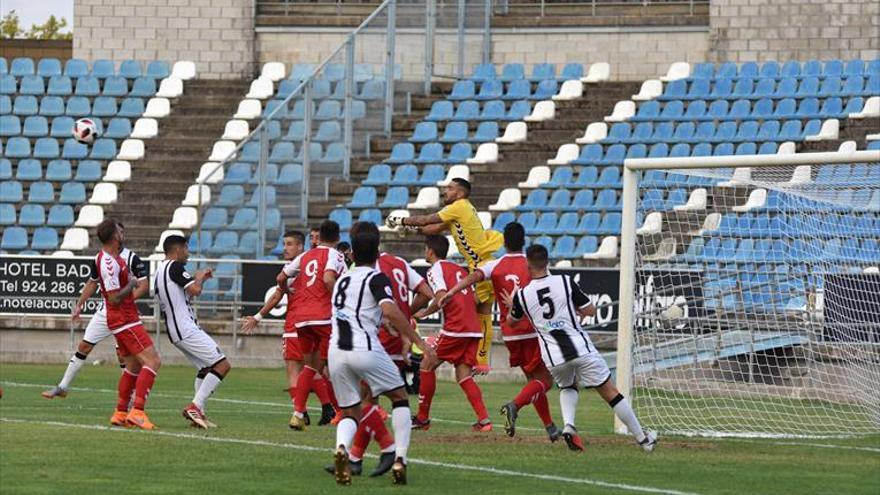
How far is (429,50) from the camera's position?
1361 inches

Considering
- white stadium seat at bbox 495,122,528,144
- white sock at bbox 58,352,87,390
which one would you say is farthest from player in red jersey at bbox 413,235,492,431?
white stadium seat at bbox 495,122,528,144

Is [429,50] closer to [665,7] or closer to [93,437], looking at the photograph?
[665,7]

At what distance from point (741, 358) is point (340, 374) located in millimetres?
8607

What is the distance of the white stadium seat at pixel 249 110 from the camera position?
3453 centimetres

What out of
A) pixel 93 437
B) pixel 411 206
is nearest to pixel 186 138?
pixel 411 206

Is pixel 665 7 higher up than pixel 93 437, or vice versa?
pixel 665 7

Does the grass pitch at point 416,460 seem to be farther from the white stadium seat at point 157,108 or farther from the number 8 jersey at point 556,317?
the white stadium seat at point 157,108

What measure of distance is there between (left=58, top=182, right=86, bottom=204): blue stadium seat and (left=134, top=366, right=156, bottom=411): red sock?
17.0m

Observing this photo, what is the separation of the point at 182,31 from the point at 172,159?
169 inches

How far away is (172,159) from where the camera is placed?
111 feet

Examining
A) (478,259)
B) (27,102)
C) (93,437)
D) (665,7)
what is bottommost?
(93,437)

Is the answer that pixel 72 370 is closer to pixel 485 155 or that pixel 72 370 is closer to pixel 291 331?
pixel 291 331

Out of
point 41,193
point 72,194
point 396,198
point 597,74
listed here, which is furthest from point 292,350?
point 597,74

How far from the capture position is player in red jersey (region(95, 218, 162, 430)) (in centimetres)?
1611
